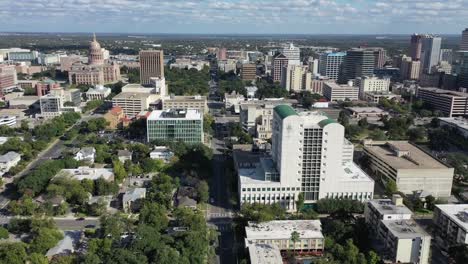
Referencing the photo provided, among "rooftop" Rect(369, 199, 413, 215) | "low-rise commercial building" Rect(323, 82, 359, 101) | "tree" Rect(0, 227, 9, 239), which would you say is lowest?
"tree" Rect(0, 227, 9, 239)

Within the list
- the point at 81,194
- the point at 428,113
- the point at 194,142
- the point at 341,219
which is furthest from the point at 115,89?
the point at 341,219

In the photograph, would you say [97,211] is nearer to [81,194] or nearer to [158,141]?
[81,194]

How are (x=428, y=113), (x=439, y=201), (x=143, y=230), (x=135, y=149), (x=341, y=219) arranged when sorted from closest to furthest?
1. (x=143, y=230)
2. (x=341, y=219)
3. (x=439, y=201)
4. (x=135, y=149)
5. (x=428, y=113)

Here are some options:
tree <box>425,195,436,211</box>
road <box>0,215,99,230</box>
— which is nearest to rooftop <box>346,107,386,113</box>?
tree <box>425,195,436,211</box>

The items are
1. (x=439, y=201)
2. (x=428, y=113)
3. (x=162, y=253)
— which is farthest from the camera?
(x=428, y=113)

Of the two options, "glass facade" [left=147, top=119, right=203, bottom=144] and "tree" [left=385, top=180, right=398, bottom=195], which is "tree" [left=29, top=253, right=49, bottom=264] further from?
"tree" [left=385, top=180, right=398, bottom=195]

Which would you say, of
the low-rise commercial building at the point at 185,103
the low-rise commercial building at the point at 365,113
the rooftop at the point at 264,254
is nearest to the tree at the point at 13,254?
Answer: the rooftop at the point at 264,254
